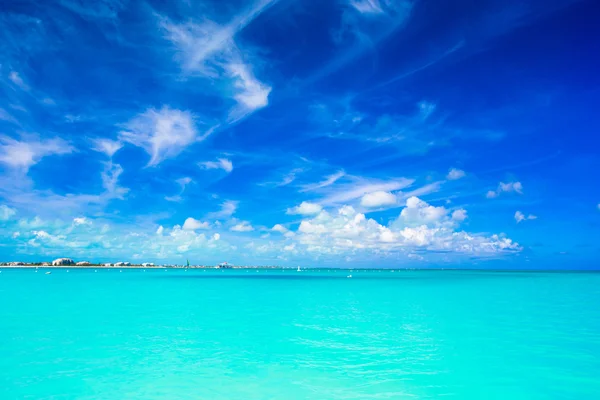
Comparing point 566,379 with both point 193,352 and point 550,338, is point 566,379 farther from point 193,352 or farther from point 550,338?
point 193,352

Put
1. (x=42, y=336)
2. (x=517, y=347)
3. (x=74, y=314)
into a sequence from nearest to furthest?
(x=517, y=347), (x=42, y=336), (x=74, y=314)

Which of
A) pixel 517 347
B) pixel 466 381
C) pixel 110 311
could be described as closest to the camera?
pixel 466 381

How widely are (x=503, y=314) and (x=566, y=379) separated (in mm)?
20782

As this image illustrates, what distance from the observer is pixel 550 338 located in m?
25.0

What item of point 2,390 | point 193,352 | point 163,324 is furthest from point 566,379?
point 163,324

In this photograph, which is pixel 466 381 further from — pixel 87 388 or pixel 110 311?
pixel 110 311

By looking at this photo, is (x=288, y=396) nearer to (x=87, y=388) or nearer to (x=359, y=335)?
(x=87, y=388)

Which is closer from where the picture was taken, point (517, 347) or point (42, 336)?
point (517, 347)

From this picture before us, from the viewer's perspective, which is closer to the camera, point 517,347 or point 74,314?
point 517,347

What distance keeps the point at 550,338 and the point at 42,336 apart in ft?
109

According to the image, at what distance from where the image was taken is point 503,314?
35844mm

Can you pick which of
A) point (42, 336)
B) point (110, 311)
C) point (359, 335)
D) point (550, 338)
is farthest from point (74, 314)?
point (550, 338)

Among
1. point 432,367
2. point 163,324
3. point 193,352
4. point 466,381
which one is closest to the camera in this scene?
point 466,381

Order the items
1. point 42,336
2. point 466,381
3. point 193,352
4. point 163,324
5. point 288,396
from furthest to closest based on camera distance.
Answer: point 163,324, point 42,336, point 193,352, point 466,381, point 288,396
